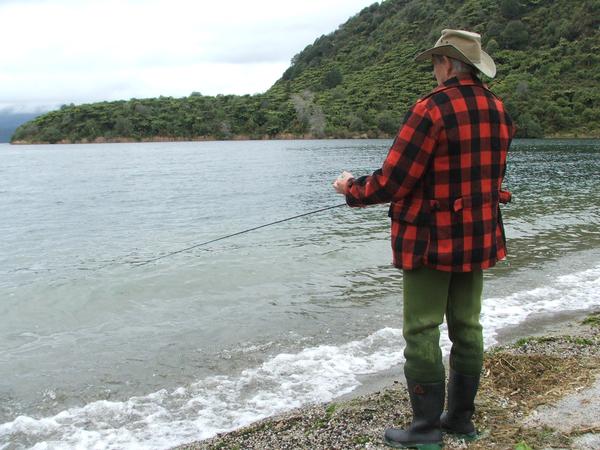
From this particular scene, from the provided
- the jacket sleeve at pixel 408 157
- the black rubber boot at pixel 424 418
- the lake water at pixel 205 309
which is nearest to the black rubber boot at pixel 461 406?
the black rubber boot at pixel 424 418

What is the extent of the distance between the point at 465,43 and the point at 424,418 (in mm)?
2436

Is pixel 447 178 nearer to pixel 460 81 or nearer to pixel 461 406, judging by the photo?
pixel 460 81

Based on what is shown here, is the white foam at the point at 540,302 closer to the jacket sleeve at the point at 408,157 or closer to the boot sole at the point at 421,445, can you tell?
the boot sole at the point at 421,445

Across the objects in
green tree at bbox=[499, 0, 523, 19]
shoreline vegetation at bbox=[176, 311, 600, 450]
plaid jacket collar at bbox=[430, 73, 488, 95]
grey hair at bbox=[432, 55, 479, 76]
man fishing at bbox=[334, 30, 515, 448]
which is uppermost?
green tree at bbox=[499, 0, 523, 19]

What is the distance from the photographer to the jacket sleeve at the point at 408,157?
313cm

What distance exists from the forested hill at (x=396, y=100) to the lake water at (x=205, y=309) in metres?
81.8

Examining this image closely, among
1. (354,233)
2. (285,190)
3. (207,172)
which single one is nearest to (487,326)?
(354,233)

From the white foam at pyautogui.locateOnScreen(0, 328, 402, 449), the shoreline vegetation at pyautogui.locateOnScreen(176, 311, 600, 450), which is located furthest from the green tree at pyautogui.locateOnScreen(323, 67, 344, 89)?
the shoreline vegetation at pyautogui.locateOnScreen(176, 311, 600, 450)

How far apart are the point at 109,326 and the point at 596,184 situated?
29616mm

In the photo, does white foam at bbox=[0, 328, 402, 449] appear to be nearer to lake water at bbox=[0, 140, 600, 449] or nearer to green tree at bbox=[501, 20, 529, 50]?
lake water at bbox=[0, 140, 600, 449]

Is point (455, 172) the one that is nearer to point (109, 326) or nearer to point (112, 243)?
point (109, 326)

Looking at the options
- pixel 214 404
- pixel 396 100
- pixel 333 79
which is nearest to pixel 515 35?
pixel 396 100

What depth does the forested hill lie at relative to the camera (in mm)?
94875

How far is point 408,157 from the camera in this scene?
3.17 meters
